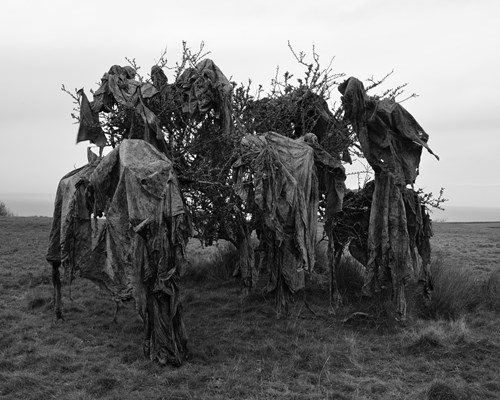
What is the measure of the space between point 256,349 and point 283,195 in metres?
2.00

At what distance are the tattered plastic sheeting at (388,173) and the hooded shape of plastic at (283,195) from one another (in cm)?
117

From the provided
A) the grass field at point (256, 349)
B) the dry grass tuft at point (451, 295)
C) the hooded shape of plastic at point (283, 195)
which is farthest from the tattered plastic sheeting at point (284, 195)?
the dry grass tuft at point (451, 295)

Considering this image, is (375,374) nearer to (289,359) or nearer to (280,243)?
(289,359)

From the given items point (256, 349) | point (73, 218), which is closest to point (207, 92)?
point (73, 218)

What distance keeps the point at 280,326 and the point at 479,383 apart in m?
2.76

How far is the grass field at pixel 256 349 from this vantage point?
4957 mm

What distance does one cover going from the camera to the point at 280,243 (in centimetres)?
602

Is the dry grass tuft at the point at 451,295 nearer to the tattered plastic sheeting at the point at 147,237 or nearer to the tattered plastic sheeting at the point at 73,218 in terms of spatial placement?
the tattered plastic sheeting at the point at 147,237

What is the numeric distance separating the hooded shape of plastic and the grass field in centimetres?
91

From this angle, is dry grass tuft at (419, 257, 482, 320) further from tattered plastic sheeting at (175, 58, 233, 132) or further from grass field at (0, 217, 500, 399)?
tattered plastic sheeting at (175, 58, 233, 132)

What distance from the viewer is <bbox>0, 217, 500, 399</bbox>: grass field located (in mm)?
4957

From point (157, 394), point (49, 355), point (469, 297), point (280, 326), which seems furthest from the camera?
point (469, 297)

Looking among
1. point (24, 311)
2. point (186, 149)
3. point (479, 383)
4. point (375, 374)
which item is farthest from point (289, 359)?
point (24, 311)

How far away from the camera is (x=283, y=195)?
5910mm
